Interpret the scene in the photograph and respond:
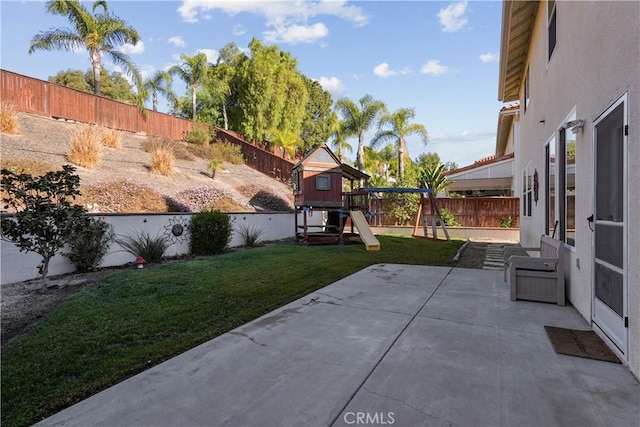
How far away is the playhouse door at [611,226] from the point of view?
284cm

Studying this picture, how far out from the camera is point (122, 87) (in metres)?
33.6

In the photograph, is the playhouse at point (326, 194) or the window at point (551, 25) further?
the playhouse at point (326, 194)

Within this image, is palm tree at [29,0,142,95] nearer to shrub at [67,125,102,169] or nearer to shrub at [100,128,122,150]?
shrub at [100,128,122,150]

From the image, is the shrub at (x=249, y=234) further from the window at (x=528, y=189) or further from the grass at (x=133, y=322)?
the window at (x=528, y=189)

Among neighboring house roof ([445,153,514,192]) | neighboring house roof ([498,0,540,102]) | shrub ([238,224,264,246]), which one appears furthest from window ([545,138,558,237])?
neighboring house roof ([445,153,514,192])

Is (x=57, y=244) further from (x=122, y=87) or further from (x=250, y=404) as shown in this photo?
(x=122, y=87)

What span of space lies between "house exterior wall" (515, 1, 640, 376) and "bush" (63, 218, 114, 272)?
7829mm

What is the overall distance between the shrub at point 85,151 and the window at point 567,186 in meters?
13.6

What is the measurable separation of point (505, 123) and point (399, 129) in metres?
7.69

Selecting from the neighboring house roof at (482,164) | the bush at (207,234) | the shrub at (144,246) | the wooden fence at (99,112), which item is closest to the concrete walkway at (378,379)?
the shrub at (144,246)

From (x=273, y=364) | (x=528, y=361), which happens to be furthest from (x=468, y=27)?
(x=273, y=364)

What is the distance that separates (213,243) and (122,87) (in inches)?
1293

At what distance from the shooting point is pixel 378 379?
8.18 ft
